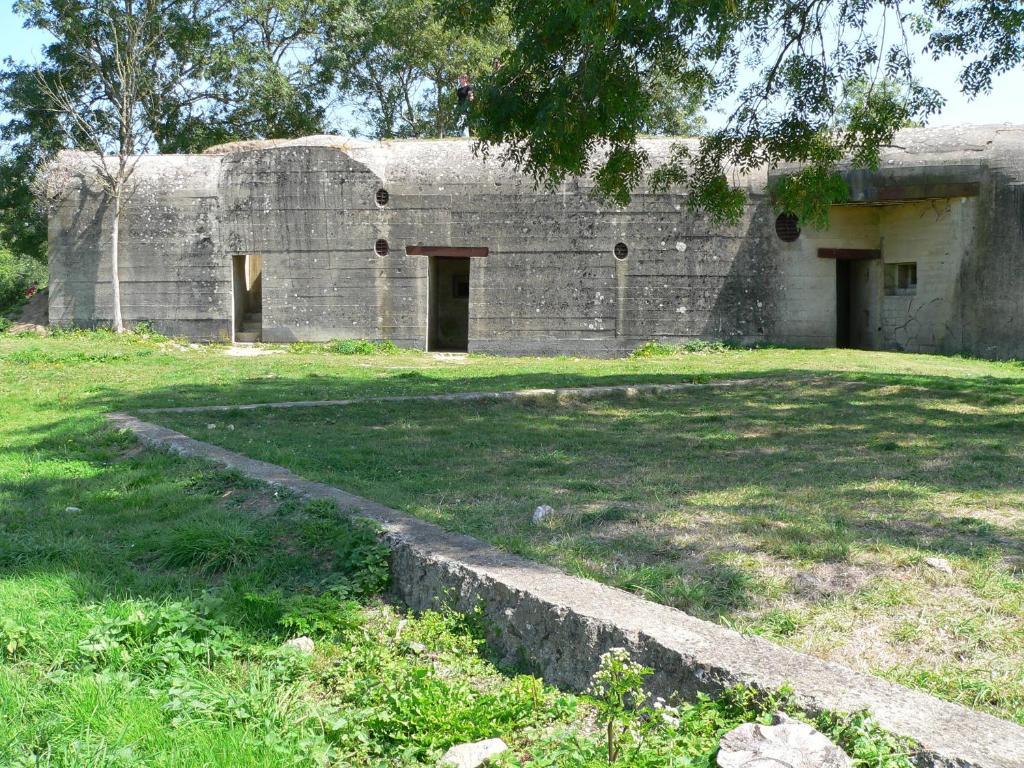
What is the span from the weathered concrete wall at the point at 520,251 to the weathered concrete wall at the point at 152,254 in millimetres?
44

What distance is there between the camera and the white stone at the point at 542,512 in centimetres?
461

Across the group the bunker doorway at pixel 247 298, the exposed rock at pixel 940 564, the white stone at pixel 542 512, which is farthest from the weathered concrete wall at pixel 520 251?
the exposed rock at pixel 940 564

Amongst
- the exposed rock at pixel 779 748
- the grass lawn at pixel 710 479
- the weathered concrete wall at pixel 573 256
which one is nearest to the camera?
the exposed rock at pixel 779 748


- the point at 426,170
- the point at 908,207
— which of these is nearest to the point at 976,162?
the point at 908,207

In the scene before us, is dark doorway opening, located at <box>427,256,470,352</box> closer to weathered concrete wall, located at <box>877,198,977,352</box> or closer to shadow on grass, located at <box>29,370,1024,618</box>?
weathered concrete wall, located at <box>877,198,977,352</box>

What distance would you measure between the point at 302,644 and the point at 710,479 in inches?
119

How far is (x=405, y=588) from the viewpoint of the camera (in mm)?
3939

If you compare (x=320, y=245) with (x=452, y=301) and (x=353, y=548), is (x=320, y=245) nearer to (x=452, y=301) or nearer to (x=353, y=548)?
(x=452, y=301)

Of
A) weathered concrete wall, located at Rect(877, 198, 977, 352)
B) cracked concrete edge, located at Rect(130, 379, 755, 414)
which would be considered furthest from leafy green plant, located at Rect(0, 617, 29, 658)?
weathered concrete wall, located at Rect(877, 198, 977, 352)

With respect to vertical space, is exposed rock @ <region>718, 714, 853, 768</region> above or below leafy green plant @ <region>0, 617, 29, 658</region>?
above

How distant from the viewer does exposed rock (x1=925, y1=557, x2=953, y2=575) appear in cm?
375

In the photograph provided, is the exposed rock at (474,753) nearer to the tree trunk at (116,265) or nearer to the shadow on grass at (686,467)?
the shadow on grass at (686,467)

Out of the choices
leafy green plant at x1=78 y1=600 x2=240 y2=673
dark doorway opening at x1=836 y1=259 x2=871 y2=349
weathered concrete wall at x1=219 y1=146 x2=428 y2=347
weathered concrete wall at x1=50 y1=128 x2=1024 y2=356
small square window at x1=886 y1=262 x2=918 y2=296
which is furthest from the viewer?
dark doorway opening at x1=836 y1=259 x2=871 y2=349

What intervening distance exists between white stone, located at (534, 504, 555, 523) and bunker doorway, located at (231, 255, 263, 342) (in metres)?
15.5
